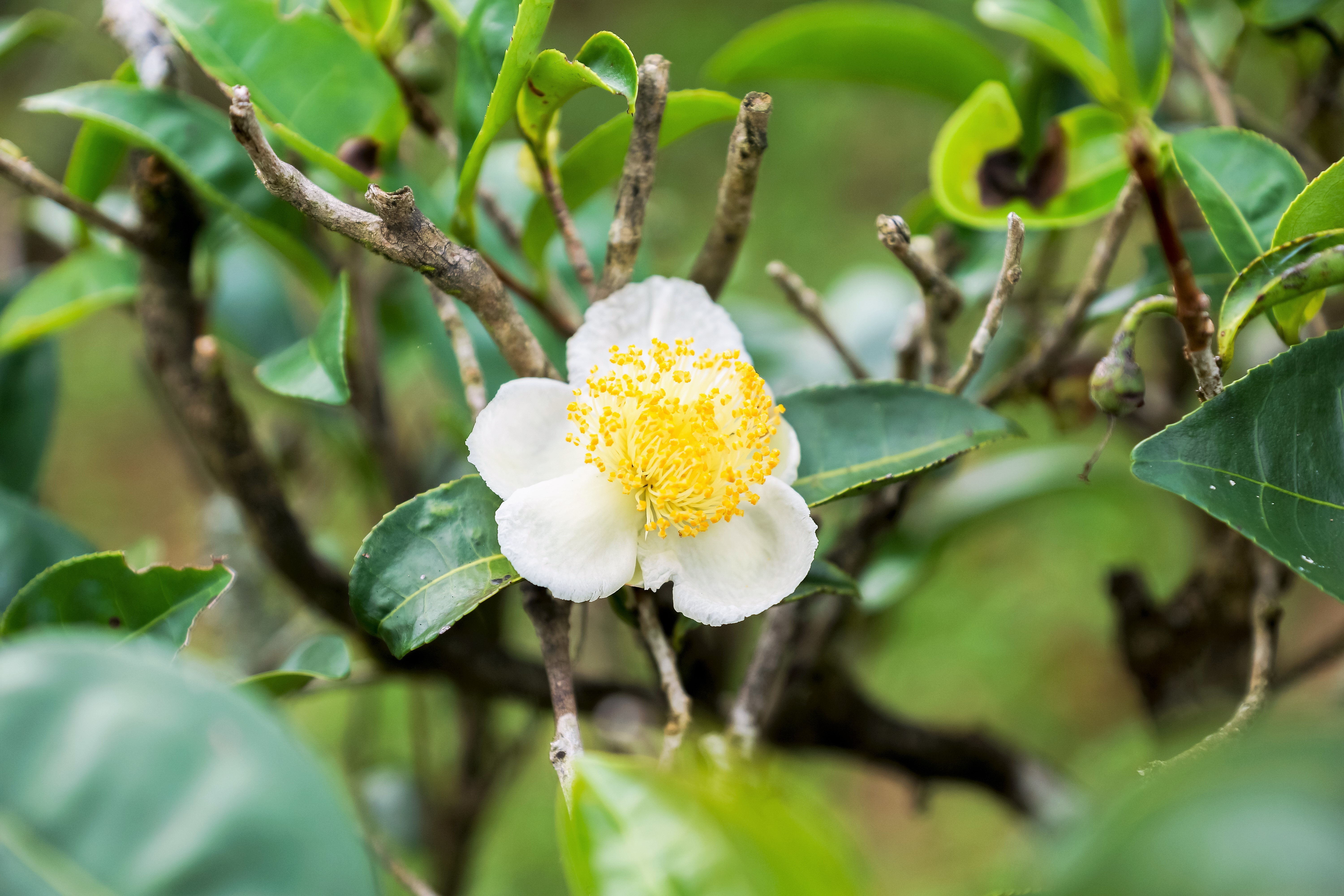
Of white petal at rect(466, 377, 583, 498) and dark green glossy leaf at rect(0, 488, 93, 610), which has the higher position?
white petal at rect(466, 377, 583, 498)

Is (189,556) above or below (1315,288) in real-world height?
below

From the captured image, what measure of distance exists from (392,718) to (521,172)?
1.03 metres

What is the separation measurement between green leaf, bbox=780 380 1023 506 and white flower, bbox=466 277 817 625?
18mm

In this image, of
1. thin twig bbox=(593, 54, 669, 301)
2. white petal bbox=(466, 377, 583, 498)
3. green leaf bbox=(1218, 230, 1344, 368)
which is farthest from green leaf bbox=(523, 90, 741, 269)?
green leaf bbox=(1218, 230, 1344, 368)

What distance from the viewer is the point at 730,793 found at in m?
0.27

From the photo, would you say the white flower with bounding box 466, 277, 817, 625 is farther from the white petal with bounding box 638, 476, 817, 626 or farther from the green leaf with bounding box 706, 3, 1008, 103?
the green leaf with bounding box 706, 3, 1008, 103

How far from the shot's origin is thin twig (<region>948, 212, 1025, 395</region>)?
0.35 m

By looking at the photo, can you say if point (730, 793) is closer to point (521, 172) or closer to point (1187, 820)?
point (1187, 820)

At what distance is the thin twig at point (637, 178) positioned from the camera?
373 mm

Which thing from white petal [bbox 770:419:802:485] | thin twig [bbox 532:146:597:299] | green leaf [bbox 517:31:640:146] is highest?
green leaf [bbox 517:31:640:146]

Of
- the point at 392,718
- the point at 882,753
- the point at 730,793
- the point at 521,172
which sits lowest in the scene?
the point at 392,718

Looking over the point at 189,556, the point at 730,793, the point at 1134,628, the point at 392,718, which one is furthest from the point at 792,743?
the point at 189,556

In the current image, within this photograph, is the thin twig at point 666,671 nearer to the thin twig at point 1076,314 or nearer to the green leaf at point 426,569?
the green leaf at point 426,569

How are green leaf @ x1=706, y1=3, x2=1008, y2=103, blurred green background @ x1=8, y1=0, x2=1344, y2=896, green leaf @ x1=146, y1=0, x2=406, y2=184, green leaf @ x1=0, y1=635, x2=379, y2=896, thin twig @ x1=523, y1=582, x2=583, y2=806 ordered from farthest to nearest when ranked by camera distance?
blurred green background @ x1=8, y1=0, x2=1344, y2=896, green leaf @ x1=706, y1=3, x2=1008, y2=103, green leaf @ x1=146, y1=0, x2=406, y2=184, thin twig @ x1=523, y1=582, x2=583, y2=806, green leaf @ x1=0, y1=635, x2=379, y2=896
